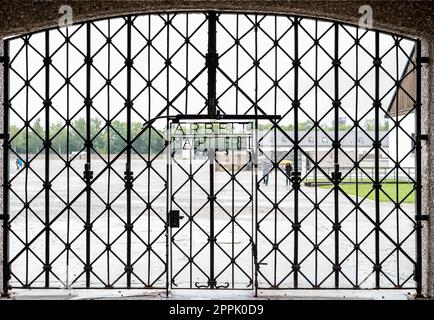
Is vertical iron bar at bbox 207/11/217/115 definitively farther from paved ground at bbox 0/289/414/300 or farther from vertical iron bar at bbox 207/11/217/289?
paved ground at bbox 0/289/414/300

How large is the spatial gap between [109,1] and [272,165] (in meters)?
1.78

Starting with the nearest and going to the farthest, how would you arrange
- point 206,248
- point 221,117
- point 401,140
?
point 221,117 < point 206,248 < point 401,140

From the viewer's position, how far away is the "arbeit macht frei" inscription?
385cm

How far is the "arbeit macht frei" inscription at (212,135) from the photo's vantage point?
12.6 feet

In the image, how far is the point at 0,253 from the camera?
384 cm

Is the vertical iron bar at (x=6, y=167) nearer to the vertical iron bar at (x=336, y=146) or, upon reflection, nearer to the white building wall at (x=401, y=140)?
the vertical iron bar at (x=336, y=146)

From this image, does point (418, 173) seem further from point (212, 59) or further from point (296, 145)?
point (212, 59)

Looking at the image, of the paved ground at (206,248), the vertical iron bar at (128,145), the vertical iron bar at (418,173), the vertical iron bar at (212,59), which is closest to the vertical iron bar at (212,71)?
the vertical iron bar at (212,59)

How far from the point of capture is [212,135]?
3871 mm

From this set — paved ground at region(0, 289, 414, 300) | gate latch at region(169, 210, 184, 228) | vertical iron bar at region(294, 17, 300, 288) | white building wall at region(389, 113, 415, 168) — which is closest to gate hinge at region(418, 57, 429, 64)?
white building wall at region(389, 113, 415, 168)

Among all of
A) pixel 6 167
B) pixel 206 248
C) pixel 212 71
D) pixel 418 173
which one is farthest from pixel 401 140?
pixel 6 167

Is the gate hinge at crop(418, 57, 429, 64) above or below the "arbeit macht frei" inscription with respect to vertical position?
above
